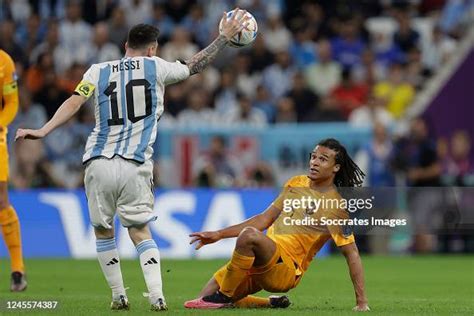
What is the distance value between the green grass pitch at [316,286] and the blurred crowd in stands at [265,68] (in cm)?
202

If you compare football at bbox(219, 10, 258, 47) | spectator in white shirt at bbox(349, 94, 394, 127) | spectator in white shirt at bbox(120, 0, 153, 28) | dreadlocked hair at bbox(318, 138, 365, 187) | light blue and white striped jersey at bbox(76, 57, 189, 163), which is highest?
spectator in white shirt at bbox(120, 0, 153, 28)

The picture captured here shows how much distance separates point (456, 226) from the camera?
19516 mm

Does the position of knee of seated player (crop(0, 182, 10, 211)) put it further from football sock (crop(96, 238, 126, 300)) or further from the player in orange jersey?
football sock (crop(96, 238, 126, 300))

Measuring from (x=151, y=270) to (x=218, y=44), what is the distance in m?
1.89

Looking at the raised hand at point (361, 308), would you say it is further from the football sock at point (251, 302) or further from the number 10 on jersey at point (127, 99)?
the number 10 on jersey at point (127, 99)

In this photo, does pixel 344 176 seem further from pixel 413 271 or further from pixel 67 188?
pixel 67 188

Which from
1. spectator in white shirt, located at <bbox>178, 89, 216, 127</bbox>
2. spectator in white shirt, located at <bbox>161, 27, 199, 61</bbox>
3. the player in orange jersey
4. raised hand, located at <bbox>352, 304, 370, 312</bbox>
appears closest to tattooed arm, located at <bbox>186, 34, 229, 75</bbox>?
raised hand, located at <bbox>352, 304, 370, 312</bbox>

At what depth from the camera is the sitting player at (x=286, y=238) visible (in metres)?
9.43

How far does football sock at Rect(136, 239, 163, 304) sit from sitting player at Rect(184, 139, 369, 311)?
1.23ft

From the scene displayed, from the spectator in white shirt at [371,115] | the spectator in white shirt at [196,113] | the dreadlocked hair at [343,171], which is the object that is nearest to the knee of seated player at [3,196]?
the dreadlocked hair at [343,171]

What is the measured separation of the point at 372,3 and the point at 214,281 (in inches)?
598

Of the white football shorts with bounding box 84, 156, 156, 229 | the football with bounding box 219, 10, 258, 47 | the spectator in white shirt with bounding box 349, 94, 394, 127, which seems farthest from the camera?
the spectator in white shirt with bounding box 349, 94, 394, 127

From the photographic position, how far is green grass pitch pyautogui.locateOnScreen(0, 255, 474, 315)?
9909 millimetres

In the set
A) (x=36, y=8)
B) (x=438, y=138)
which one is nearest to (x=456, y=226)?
(x=438, y=138)
